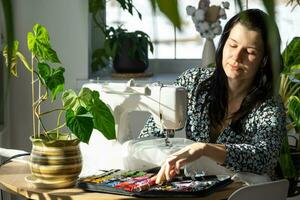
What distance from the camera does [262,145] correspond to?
203cm

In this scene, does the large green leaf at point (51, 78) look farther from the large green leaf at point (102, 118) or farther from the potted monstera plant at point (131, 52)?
the potted monstera plant at point (131, 52)

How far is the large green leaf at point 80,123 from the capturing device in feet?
5.58

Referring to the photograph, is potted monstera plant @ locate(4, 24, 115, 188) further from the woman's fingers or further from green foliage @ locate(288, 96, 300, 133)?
green foliage @ locate(288, 96, 300, 133)

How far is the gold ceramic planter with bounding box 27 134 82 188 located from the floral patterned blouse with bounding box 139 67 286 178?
0.49 meters

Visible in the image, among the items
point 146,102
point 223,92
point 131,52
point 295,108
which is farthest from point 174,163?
point 131,52

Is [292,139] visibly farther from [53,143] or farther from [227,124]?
[53,143]

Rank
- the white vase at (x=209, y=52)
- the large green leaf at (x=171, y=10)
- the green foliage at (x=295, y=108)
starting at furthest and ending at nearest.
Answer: the white vase at (x=209, y=52)
the green foliage at (x=295, y=108)
the large green leaf at (x=171, y=10)

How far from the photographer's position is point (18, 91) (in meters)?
3.03

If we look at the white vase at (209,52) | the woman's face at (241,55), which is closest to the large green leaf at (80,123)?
the woman's face at (241,55)

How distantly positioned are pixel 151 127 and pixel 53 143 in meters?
0.57

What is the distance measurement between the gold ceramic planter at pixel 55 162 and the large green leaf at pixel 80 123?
27mm

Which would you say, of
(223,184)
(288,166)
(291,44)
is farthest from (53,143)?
(291,44)

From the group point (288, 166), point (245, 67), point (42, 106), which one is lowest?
point (288, 166)

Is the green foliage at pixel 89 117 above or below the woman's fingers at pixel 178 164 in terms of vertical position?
above
